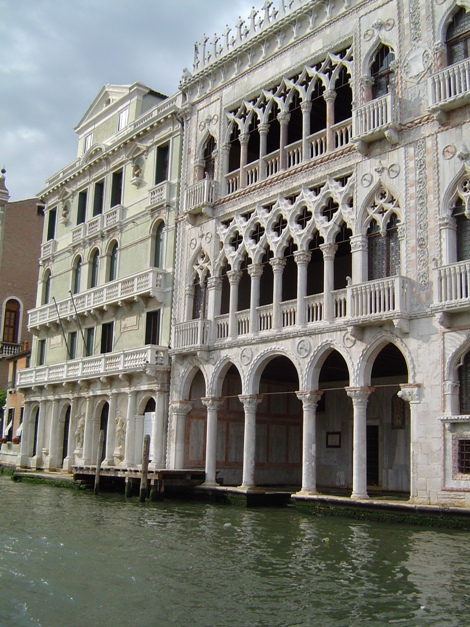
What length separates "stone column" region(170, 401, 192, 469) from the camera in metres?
23.1

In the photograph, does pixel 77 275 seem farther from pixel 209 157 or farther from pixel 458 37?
pixel 458 37

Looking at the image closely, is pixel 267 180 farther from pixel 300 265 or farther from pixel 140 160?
pixel 140 160

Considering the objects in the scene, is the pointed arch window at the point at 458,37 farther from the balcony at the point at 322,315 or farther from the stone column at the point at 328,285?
the balcony at the point at 322,315

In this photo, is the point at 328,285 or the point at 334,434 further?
the point at 334,434

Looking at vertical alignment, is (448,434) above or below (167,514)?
above

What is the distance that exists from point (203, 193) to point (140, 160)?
19.3 feet

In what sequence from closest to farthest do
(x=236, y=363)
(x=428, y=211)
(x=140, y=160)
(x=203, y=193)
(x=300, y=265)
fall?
(x=428, y=211), (x=300, y=265), (x=236, y=363), (x=203, y=193), (x=140, y=160)

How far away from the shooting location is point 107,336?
2881 cm

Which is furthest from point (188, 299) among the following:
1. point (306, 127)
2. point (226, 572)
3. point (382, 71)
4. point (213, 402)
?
point (226, 572)

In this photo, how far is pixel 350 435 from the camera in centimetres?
2359

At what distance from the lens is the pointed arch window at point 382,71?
18703 mm

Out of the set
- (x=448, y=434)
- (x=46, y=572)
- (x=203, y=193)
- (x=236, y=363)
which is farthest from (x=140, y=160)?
(x=46, y=572)

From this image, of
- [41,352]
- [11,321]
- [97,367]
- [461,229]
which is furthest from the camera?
[11,321]

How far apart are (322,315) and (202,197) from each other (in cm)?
671
